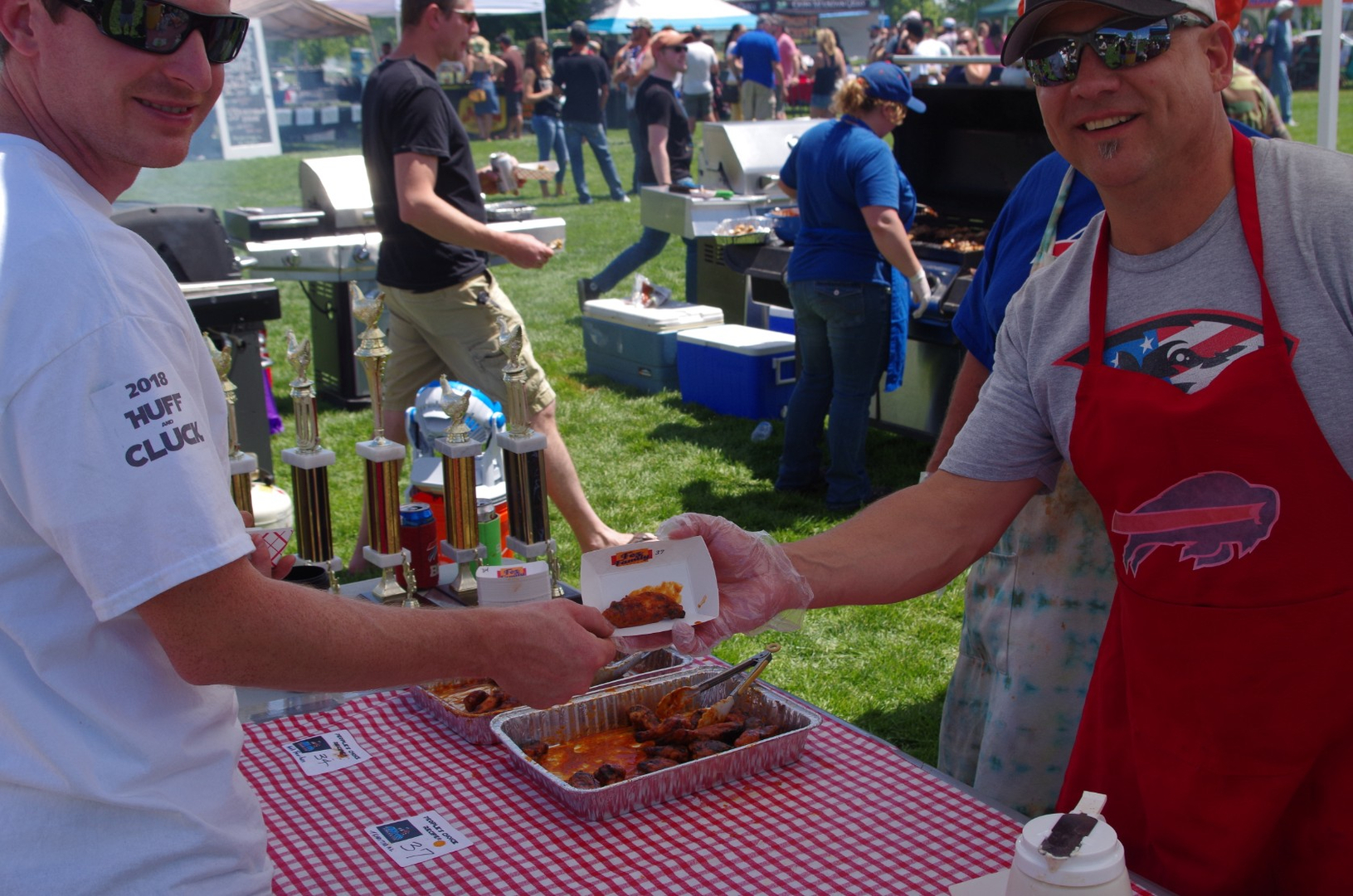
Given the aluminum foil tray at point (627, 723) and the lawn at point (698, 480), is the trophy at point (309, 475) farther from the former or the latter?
the lawn at point (698, 480)

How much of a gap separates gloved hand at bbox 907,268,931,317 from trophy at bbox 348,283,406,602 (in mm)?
3157

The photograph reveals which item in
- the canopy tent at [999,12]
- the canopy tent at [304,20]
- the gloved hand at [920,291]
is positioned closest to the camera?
the gloved hand at [920,291]

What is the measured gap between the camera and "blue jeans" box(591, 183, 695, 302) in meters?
8.13

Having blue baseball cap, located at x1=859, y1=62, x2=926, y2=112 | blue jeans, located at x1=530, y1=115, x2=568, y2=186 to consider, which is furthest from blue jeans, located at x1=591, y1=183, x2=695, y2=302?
blue jeans, located at x1=530, y1=115, x2=568, y2=186

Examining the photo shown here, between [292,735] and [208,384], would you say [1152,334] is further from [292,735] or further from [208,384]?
[292,735]

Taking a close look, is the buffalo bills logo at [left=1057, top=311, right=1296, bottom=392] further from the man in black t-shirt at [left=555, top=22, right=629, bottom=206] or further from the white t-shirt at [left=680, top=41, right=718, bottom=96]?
the white t-shirt at [left=680, top=41, right=718, bottom=96]

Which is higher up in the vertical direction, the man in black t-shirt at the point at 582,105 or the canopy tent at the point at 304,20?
the canopy tent at the point at 304,20

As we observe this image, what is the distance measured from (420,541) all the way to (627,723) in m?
0.78

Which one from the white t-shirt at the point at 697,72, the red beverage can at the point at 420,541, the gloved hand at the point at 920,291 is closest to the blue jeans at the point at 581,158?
the white t-shirt at the point at 697,72

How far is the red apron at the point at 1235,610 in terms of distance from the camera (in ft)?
4.90

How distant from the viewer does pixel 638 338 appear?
759 cm

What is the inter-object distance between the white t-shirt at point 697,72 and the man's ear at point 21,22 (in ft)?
51.2

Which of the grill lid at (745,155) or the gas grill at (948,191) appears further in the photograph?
the grill lid at (745,155)

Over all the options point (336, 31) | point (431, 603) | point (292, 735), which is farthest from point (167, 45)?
point (336, 31)
